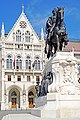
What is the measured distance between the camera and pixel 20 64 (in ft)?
172

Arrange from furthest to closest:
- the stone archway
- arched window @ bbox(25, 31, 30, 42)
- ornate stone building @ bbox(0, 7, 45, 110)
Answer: arched window @ bbox(25, 31, 30, 42) < the stone archway < ornate stone building @ bbox(0, 7, 45, 110)

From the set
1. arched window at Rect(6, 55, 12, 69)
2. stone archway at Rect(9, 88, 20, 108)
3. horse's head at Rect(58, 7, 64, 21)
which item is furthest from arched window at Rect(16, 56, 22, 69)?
horse's head at Rect(58, 7, 64, 21)

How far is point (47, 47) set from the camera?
15758mm

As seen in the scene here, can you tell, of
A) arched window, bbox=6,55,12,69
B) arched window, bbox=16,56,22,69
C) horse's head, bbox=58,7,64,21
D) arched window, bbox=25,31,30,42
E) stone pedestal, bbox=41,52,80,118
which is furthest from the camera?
arched window, bbox=25,31,30,42

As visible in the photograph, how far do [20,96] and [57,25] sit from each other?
37.9m

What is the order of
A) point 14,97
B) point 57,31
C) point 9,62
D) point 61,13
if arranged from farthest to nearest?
point 9,62
point 14,97
point 61,13
point 57,31

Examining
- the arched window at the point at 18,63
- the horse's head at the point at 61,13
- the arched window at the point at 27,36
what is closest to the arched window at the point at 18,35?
the arched window at the point at 27,36

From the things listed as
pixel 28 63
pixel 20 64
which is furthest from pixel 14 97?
pixel 28 63

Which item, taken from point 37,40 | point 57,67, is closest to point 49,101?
point 57,67

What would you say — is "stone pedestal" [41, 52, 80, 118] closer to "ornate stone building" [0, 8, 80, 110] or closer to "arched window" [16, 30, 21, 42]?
"ornate stone building" [0, 8, 80, 110]

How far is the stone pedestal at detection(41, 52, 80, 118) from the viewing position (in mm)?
12164

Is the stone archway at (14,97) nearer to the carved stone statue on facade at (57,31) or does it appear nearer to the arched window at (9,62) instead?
the arched window at (9,62)

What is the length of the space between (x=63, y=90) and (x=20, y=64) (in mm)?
39972

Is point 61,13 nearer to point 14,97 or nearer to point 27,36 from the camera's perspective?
point 14,97
